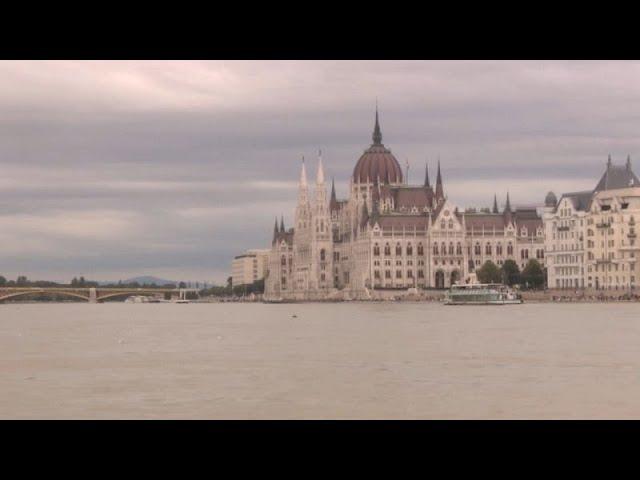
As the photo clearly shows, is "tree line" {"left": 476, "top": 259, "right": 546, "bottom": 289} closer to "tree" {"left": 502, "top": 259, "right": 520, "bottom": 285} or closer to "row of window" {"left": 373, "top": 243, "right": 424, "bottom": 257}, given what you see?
"tree" {"left": 502, "top": 259, "right": 520, "bottom": 285}

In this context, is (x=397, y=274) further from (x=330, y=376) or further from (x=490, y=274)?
(x=330, y=376)

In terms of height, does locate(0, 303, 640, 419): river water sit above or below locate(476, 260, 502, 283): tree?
below

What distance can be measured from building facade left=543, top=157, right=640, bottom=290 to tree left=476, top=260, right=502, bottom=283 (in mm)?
8515

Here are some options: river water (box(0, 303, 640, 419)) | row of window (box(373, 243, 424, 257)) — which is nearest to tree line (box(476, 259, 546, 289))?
row of window (box(373, 243, 424, 257))

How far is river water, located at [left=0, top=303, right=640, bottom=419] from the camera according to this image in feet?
96.9

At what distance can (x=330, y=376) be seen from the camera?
3875 centimetres

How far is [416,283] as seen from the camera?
640 feet

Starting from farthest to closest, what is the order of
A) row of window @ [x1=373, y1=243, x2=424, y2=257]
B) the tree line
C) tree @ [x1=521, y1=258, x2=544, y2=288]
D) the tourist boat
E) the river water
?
row of window @ [x1=373, y1=243, x2=424, y2=257], tree @ [x1=521, y1=258, x2=544, y2=288], the tree line, the tourist boat, the river water

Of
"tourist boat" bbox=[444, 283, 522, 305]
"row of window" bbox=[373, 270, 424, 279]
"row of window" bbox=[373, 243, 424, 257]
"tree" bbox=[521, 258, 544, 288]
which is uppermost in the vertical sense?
"row of window" bbox=[373, 243, 424, 257]

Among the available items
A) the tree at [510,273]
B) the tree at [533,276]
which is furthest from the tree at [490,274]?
the tree at [533,276]

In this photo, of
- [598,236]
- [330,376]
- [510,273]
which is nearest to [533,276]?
[510,273]

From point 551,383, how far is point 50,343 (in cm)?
3493

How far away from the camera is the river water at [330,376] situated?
2953 cm
